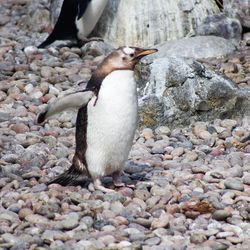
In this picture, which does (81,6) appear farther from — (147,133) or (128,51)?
(128,51)

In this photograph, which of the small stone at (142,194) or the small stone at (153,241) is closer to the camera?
the small stone at (153,241)

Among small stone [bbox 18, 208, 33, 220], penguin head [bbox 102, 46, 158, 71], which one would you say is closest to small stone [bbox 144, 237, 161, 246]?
small stone [bbox 18, 208, 33, 220]

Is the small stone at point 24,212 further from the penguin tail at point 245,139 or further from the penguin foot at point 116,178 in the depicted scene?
the penguin tail at point 245,139

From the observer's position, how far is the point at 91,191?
564cm

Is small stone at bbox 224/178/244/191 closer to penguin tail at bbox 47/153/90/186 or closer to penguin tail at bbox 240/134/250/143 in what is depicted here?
penguin tail at bbox 47/153/90/186

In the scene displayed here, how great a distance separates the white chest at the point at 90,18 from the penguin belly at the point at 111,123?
3.89m

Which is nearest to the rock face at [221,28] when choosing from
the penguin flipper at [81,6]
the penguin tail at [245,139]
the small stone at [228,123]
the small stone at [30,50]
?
the penguin flipper at [81,6]

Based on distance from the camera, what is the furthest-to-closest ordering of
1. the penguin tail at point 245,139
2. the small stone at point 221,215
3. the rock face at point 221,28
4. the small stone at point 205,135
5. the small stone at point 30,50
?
the rock face at point 221,28
the small stone at point 30,50
the small stone at point 205,135
the penguin tail at point 245,139
the small stone at point 221,215

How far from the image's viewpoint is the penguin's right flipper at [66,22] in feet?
30.6

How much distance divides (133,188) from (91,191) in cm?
25

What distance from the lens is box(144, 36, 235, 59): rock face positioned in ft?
28.1

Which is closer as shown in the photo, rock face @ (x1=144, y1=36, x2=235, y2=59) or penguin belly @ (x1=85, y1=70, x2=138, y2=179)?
penguin belly @ (x1=85, y1=70, x2=138, y2=179)

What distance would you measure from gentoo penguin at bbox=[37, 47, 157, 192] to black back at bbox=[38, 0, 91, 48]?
378 cm

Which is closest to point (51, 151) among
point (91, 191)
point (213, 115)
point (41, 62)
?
point (91, 191)
